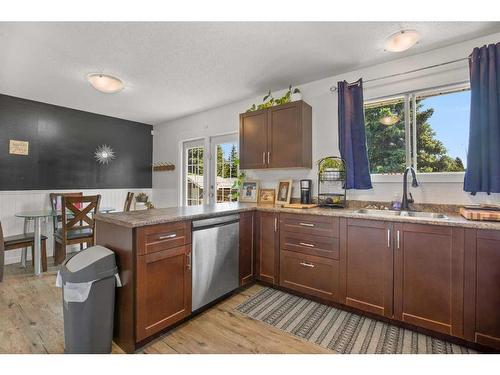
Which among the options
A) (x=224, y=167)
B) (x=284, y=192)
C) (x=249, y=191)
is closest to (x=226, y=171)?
(x=224, y=167)

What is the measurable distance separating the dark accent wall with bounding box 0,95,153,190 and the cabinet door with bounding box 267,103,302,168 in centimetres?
327

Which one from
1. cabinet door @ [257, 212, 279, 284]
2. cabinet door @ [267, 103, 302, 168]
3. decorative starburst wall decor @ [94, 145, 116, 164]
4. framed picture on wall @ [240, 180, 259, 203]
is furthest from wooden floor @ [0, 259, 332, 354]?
decorative starburst wall decor @ [94, 145, 116, 164]

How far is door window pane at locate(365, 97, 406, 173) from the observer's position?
265cm

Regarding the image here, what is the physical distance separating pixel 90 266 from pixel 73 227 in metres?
2.18

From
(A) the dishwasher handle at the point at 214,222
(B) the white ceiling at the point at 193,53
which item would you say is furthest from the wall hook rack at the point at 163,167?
(A) the dishwasher handle at the point at 214,222

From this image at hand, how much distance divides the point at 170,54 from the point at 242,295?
102 inches

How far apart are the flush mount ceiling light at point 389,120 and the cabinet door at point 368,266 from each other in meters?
1.26

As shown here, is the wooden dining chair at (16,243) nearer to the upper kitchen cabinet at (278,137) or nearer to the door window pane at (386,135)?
the upper kitchen cabinet at (278,137)

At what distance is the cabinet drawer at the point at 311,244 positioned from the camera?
2.33 meters

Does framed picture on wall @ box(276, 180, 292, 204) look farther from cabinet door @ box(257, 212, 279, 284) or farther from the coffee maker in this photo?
cabinet door @ box(257, 212, 279, 284)

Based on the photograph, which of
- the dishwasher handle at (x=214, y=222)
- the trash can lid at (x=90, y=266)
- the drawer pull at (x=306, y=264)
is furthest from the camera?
the drawer pull at (x=306, y=264)
